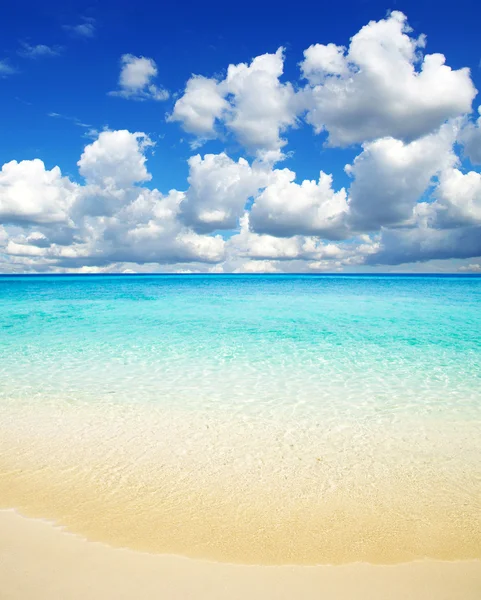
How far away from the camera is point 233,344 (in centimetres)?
1418

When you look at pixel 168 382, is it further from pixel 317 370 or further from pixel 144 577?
pixel 144 577

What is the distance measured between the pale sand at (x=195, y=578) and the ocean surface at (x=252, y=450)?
16 centimetres

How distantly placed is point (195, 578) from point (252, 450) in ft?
8.86

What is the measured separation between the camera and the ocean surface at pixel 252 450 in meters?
3.98

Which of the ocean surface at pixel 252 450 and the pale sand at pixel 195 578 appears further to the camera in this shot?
the ocean surface at pixel 252 450

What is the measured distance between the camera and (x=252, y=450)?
5973 mm

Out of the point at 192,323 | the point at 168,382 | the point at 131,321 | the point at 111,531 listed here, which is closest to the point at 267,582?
the point at 111,531

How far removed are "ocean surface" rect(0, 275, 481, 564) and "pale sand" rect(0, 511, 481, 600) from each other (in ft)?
0.53

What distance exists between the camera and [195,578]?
3338 millimetres

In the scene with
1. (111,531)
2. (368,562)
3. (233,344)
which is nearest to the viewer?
(368,562)

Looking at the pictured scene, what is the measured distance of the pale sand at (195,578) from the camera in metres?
3.15

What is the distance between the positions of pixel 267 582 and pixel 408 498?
89.5 inches

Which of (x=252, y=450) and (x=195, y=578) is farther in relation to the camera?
(x=252, y=450)

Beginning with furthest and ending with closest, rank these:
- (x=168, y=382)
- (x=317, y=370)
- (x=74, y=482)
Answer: (x=317, y=370) → (x=168, y=382) → (x=74, y=482)
